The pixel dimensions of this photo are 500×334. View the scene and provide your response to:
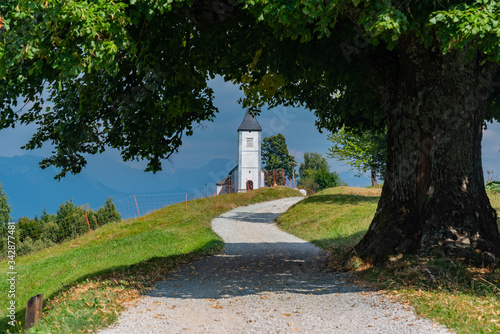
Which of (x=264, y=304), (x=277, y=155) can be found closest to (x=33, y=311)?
(x=264, y=304)

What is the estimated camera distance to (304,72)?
10695 millimetres

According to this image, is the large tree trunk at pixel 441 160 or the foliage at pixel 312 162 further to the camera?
the foliage at pixel 312 162

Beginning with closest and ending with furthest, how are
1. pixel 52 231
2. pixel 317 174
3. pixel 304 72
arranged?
pixel 304 72, pixel 52 231, pixel 317 174

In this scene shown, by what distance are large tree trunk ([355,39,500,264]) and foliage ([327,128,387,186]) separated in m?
23.0

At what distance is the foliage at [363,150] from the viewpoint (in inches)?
1316

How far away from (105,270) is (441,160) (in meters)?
8.44

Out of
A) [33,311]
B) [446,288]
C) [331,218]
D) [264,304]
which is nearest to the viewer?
[33,311]

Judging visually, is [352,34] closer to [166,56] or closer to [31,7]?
[166,56]

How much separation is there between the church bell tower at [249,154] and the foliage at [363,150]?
2117 cm

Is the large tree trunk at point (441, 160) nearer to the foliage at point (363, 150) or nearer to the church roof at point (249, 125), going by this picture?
the foliage at point (363, 150)

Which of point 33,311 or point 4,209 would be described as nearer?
point 33,311

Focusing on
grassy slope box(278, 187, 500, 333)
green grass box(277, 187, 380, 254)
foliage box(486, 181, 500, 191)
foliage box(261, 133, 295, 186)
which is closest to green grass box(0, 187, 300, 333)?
green grass box(277, 187, 380, 254)


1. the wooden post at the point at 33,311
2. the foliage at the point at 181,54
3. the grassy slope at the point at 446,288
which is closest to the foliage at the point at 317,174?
the foliage at the point at 181,54

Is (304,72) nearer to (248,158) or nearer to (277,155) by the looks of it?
(248,158)
